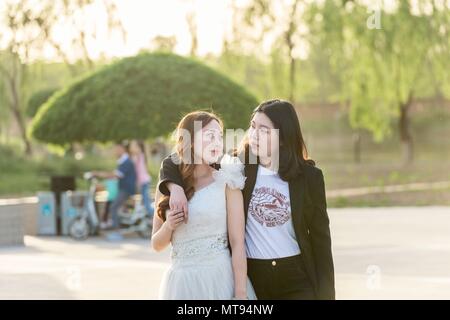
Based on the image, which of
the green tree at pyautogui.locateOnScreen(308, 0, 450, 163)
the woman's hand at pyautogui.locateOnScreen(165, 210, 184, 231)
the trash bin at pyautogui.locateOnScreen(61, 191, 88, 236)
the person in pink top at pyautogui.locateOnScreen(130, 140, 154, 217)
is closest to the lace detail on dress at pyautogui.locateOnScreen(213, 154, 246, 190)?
the woman's hand at pyautogui.locateOnScreen(165, 210, 184, 231)

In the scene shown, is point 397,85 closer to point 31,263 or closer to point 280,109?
point 31,263

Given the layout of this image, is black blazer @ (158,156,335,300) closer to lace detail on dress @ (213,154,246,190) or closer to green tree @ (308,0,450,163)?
lace detail on dress @ (213,154,246,190)

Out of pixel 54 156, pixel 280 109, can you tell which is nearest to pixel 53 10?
pixel 54 156

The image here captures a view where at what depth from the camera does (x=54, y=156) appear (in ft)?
118

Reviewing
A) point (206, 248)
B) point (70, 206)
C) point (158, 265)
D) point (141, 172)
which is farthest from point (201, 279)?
point (70, 206)

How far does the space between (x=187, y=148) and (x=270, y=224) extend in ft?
1.70

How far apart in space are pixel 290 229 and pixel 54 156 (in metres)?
31.7

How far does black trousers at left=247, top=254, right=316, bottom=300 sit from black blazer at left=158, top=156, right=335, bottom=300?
37 mm

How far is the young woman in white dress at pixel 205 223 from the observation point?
4.53m

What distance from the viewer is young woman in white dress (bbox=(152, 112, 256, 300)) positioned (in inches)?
178

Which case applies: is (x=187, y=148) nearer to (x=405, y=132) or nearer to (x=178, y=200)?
(x=178, y=200)

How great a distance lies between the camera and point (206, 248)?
15.1 feet

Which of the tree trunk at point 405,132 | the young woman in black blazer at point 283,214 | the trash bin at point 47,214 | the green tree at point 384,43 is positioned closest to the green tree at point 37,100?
the green tree at point 384,43

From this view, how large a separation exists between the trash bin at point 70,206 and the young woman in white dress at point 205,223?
12.4m
